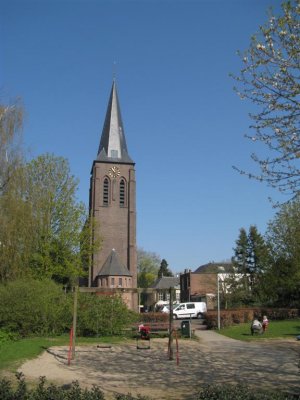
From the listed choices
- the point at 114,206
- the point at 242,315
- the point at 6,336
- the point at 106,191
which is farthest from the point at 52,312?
the point at 106,191

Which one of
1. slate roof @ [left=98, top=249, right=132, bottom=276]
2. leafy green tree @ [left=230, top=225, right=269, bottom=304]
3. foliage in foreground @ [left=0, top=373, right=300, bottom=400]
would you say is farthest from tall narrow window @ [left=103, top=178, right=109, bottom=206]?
foliage in foreground @ [left=0, top=373, right=300, bottom=400]

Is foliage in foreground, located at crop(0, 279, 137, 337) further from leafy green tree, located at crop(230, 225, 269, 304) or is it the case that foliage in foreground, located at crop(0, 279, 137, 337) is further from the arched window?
the arched window

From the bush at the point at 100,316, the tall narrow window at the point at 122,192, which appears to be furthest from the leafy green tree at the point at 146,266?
the bush at the point at 100,316

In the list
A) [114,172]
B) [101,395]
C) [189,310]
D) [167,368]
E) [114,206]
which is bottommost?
[167,368]

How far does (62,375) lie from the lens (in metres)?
11.9

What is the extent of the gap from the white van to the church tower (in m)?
10.3

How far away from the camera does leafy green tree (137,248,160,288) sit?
9175cm

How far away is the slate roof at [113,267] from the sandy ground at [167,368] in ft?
105

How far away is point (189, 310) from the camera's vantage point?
43.1 meters

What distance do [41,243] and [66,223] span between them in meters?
2.54

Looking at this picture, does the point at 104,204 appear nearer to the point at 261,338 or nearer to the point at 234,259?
the point at 234,259

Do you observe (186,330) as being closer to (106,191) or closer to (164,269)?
(106,191)

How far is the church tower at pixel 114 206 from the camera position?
52666 millimetres

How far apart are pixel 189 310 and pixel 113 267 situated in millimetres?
12282
